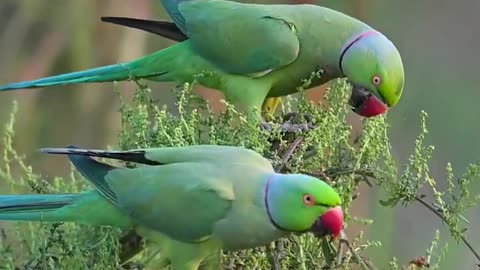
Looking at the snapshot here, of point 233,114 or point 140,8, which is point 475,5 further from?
point 233,114

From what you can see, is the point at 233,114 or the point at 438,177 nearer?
the point at 233,114

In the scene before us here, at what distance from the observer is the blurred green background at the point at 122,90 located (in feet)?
6.91

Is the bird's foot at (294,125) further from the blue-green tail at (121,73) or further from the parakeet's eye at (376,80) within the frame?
the blue-green tail at (121,73)

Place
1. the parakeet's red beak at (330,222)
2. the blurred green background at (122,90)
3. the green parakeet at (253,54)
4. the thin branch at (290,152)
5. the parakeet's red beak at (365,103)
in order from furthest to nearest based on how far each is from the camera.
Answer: the blurred green background at (122,90) < the green parakeet at (253,54) < the parakeet's red beak at (365,103) < the thin branch at (290,152) < the parakeet's red beak at (330,222)

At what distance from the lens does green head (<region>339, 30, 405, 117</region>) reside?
1.15 meters

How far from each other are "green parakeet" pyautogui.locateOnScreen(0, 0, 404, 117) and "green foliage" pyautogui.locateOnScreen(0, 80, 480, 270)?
4.8 inches

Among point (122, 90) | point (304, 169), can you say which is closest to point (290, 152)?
point (304, 169)

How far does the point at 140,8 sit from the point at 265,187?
123 cm

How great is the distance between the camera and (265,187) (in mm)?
935

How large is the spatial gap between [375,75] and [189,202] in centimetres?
33

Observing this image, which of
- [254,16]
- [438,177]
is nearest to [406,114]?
[438,177]

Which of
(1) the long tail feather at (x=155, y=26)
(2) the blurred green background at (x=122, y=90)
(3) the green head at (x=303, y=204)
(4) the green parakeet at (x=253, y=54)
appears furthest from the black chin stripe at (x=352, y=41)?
(2) the blurred green background at (x=122, y=90)

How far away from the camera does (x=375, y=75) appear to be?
1.16m

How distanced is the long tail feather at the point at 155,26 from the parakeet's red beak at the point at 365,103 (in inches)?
10.1
